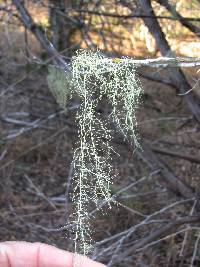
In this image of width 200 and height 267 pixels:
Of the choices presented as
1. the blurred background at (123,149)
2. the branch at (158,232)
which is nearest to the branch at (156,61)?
the blurred background at (123,149)

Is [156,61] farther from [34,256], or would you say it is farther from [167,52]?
[167,52]

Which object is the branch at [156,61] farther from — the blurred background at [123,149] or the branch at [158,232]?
the branch at [158,232]

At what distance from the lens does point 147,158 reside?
2.15m

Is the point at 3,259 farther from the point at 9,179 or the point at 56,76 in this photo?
the point at 9,179

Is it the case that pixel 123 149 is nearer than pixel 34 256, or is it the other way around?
pixel 34 256

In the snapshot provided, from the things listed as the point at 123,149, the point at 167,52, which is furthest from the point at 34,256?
the point at 123,149

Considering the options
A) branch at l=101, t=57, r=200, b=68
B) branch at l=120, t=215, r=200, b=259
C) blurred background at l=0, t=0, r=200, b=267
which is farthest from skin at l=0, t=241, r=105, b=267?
branch at l=120, t=215, r=200, b=259

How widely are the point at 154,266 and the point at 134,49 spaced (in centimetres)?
200

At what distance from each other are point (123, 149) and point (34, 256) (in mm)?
1692

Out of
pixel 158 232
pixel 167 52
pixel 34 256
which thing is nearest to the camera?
pixel 34 256

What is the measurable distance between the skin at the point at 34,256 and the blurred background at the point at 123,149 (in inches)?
22.0

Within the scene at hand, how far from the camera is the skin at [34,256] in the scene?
986 millimetres

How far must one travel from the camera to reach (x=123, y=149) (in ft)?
8.79

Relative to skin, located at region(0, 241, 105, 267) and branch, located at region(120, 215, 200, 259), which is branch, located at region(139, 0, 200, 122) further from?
skin, located at region(0, 241, 105, 267)
